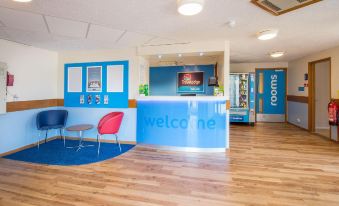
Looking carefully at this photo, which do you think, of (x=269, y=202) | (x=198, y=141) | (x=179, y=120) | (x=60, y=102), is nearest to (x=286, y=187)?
(x=269, y=202)

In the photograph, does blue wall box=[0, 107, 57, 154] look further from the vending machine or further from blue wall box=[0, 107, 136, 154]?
the vending machine

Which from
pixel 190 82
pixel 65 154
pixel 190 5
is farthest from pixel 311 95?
pixel 65 154

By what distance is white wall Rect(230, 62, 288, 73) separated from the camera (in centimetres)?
738

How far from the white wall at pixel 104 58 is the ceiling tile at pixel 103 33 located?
69cm

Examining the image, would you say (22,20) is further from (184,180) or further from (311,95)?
(311,95)

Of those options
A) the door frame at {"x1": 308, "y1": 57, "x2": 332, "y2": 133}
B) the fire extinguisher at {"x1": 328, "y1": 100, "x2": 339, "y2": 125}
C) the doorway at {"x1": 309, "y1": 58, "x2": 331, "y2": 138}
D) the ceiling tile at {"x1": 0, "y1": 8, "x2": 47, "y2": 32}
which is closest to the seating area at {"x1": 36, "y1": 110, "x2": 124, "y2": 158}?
the ceiling tile at {"x1": 0, "y1": 8, "x2": 47, "y2": 32}

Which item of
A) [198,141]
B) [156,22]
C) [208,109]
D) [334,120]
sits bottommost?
[198,141]

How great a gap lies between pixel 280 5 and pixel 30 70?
16.6ft

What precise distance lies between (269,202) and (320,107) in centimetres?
554

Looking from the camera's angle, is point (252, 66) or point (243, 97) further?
point (252, 66)

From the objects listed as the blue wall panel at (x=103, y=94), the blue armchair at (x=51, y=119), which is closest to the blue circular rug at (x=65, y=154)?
the blue armchair at (x=51, y=119)

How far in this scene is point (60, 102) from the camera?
508 centimetres

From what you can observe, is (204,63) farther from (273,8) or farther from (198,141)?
(273,8)

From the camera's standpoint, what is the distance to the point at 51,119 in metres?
4.57
